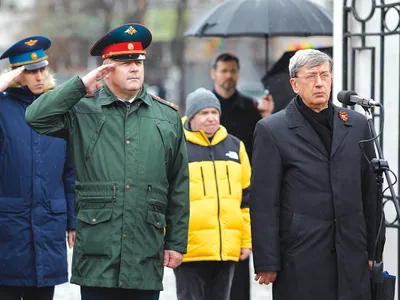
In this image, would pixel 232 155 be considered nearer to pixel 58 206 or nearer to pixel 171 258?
pixel 58 206

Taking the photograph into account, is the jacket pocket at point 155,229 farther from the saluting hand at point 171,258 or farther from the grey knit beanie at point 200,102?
the grey knit beanie at point 200,102

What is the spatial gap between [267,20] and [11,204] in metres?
3.57

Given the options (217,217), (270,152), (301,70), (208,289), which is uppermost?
(301,70)

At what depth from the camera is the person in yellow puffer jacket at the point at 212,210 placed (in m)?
7.42

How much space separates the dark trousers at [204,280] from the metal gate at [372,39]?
152 cm

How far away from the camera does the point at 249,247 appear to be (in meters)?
7.67

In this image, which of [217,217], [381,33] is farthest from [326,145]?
[381,33]

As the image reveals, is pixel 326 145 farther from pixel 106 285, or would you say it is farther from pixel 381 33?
pixel 381 33

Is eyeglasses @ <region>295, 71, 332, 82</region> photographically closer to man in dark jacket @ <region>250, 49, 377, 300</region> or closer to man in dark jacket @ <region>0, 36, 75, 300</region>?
man in dark jacket @ <region>250, 49, 377, 300</region>

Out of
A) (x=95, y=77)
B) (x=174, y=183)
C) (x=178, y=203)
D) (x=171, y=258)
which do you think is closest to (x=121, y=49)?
(x=95, y=77)

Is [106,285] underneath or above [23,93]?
underneath

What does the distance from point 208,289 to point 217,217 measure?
0.52 m

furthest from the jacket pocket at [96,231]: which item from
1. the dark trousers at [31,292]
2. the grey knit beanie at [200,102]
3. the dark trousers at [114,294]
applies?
the grey knit beanie at [200,102]

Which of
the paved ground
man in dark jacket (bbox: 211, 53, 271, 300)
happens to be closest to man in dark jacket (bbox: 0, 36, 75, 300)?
man in dark jacket (bbox: 211, 53, 271, 300)
